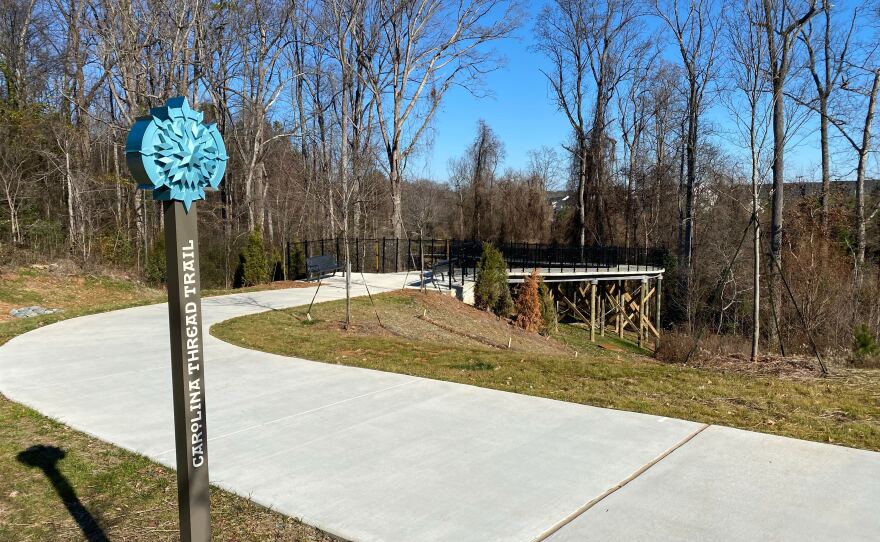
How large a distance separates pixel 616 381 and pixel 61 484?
18.6 ft

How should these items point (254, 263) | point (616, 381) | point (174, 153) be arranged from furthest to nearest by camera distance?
point (254, 263), point (616, 381), point (174, 153)

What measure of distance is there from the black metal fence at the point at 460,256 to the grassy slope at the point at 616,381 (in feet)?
36.1

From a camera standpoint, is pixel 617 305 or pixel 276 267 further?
pixel 617 305

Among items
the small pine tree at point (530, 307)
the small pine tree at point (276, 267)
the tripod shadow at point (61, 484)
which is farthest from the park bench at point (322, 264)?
the tripod shadow at point (61, 484)

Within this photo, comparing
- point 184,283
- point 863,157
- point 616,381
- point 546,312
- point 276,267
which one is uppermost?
point 863,157

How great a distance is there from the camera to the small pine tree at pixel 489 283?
18.9 metres

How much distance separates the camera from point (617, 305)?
25.6m

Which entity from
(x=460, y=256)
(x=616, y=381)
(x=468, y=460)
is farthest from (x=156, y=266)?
(x=468, y=460)

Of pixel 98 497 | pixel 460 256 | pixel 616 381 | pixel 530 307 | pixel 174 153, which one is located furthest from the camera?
pixel 460 256

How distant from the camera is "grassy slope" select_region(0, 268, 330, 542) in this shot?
→ 344cm

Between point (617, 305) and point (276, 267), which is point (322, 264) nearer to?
point (276, 267)

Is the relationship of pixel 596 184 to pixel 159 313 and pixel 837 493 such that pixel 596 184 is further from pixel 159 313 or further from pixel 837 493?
pixel 837 493

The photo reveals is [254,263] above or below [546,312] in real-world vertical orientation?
above

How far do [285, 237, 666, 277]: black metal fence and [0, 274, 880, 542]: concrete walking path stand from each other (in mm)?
15515
